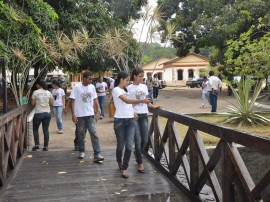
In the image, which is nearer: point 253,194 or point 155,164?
point 253,194

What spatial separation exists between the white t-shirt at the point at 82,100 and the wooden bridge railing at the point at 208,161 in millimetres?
1125

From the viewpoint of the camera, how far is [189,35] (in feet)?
94.0

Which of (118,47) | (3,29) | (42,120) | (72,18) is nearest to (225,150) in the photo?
(42,120)

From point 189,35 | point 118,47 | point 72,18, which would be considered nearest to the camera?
point 118,47

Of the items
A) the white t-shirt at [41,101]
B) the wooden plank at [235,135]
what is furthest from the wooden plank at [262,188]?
the white t-shirt at [41,101]

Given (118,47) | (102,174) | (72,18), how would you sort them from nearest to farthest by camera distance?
(102,174)
(118,47)
(72,18)

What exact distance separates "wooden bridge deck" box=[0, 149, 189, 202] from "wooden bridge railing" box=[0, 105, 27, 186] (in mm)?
194

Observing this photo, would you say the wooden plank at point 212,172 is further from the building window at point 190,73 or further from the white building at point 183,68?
the building window at point 190,73

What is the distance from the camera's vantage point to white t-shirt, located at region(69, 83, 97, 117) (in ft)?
19.4

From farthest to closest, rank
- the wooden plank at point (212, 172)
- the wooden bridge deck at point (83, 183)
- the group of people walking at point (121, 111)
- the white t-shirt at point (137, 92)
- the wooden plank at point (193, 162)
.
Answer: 1. the white t-shirt at point (137, 92)
2. the group of people walking at point (121, 111)
3. the wooden bridge deck at point (83, 183)
4. the wooden plank at point (193, 162)
5. the wooden plank at point (212, 172)

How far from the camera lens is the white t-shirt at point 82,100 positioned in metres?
5.93

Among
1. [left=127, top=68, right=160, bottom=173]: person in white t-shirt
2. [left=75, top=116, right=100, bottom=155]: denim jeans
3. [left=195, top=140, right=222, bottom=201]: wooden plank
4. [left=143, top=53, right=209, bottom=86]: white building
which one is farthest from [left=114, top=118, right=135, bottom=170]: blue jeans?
[left=143, top=53, right=209, bottom=86]: white building

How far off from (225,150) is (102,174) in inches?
99.7

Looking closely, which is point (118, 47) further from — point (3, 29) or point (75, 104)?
point (75, 104)
